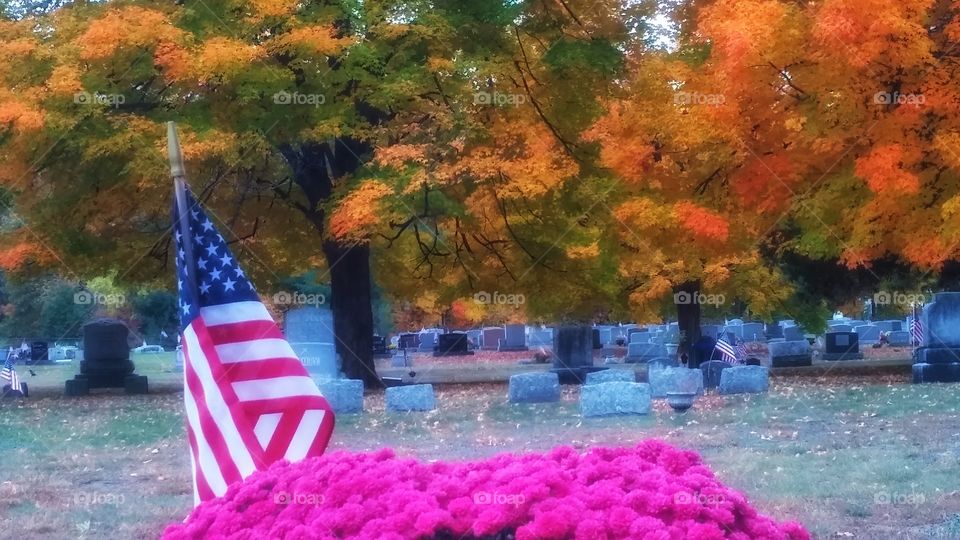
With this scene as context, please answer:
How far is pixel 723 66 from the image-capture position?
2052cm

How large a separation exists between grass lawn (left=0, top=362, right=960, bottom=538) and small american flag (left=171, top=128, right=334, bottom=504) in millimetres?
2522

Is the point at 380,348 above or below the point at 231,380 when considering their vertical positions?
below

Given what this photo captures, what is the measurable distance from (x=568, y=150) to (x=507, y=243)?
2.55m

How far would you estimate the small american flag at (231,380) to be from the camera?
590 centimetres

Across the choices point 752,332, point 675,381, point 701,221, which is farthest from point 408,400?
point 752,332

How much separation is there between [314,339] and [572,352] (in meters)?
6.82

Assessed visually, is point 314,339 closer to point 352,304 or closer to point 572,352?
point 352,304

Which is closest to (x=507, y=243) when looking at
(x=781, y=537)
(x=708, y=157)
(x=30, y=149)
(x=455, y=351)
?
(x=708, y=157)

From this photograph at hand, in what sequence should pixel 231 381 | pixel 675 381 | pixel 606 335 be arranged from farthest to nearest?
pixel 606 335 < pixel 675 381 < pixel 231 381

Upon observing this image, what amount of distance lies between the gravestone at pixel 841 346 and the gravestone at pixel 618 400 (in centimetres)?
2367

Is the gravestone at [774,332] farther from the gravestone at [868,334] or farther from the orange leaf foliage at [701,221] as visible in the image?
the orange leaf foliage at [701,221]

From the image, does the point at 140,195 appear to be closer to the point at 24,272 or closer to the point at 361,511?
the point at 24,272

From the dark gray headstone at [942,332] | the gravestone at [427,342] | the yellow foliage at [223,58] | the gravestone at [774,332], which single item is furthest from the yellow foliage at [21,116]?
the gravestone at [774,332]

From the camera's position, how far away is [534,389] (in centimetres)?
1853
